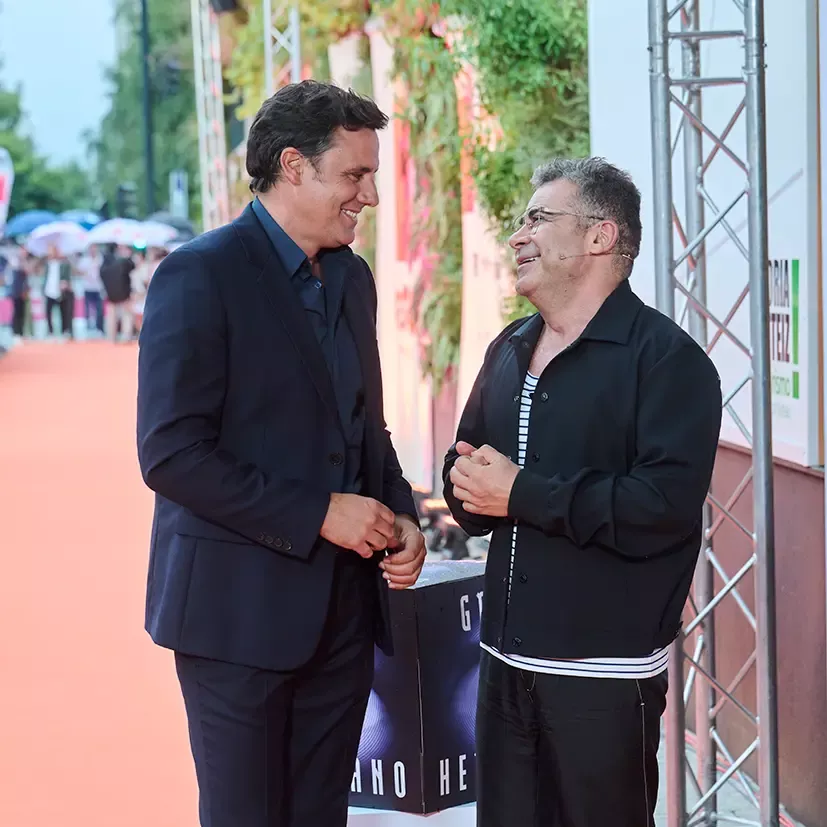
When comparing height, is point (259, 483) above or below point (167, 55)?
below

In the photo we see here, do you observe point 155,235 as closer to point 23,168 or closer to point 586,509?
point 23,168

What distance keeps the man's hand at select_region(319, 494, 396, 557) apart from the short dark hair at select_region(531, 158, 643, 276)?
71cm

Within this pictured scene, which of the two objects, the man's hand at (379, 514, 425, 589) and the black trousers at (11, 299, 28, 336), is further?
the black trousers at (11, 299, 28, 336)

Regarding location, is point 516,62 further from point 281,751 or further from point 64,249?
point 64,249

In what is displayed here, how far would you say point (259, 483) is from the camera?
244 centimetres

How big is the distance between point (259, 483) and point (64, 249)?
2679 centimetres

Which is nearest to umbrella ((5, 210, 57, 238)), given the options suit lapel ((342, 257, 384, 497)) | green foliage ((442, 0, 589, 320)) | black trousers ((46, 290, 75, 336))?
black trousers ((46, 290, 75, 336))

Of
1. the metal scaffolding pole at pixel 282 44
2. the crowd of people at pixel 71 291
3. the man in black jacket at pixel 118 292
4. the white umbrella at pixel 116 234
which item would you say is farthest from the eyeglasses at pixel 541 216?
the white umbrella at pixel 116 234

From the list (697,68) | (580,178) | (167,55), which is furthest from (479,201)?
(167,55)

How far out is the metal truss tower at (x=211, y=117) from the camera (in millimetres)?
21000

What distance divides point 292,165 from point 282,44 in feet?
30.3

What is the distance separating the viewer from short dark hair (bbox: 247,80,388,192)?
2.53m

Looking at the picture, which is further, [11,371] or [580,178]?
[11,371]

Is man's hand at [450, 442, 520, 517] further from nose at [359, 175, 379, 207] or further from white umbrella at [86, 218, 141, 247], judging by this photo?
white umbrella at [86, 218, 141, 247]
